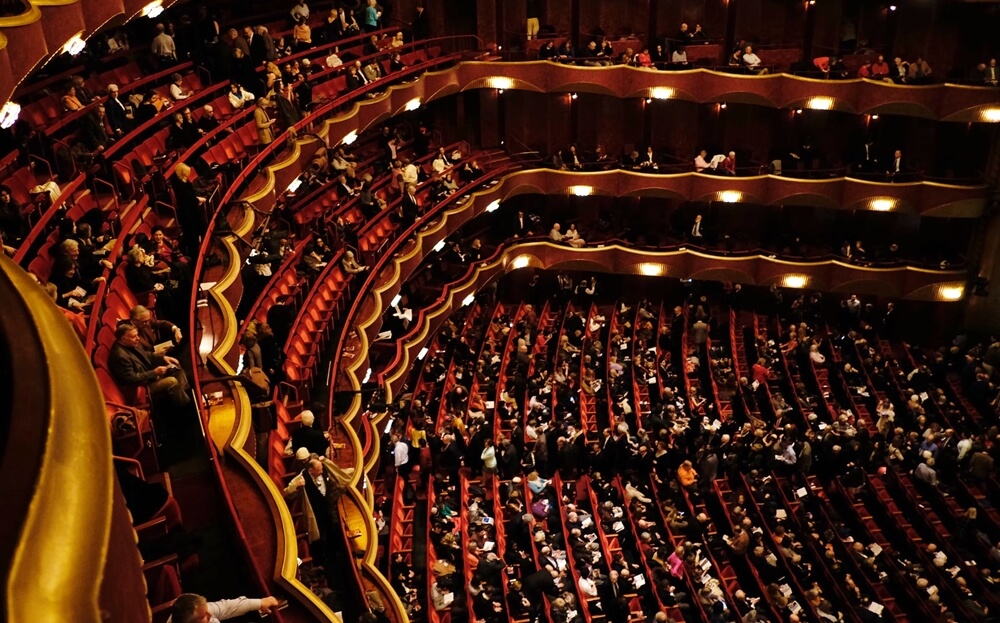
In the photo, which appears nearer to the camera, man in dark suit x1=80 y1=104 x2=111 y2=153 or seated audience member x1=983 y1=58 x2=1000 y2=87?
man in dark suit x1=80 y1=104 x2=111 y2=153

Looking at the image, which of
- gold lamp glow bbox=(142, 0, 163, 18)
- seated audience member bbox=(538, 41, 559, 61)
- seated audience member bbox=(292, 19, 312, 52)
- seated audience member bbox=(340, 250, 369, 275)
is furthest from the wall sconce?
seated audience member bbox=(538, 41, 559, 61)

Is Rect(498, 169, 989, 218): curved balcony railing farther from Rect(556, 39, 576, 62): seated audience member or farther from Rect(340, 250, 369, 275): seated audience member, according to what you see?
Rect(340, 250, 369, 275): seated audience member

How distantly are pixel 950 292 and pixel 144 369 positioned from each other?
52.1ft

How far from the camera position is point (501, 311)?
17984 millimetres

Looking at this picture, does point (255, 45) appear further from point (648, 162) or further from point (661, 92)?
point (648, 162)

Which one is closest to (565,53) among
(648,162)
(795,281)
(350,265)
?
(648,162)

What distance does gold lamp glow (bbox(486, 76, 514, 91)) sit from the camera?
56.6 ft

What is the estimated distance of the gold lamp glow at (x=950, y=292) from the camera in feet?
55.7

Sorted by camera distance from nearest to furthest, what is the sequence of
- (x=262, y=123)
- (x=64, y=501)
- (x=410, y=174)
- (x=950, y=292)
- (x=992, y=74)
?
(x=64, y=501) < (x=262, y=123) < (x=410, y=174) < (x=992, y=74) < (x=950, y=292)

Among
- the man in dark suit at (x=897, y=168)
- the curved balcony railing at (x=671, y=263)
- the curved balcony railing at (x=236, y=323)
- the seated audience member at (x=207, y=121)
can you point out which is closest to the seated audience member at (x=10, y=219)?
the curved balcony railing at (x=236, y=323)

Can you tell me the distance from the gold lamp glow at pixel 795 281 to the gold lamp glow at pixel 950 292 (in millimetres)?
2504

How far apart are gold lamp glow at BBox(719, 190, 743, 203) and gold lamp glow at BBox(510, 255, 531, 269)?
13.5 ft

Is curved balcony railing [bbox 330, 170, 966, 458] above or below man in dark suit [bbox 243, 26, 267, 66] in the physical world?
below

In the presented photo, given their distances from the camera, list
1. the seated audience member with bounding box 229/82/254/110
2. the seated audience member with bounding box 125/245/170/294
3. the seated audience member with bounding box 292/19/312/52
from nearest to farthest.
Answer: the seated audience member with bounding box 125/245/170/294, the seated audience member with bounding box 229/82/254/110, the seated audience member with bounding box 292/19/312/52
